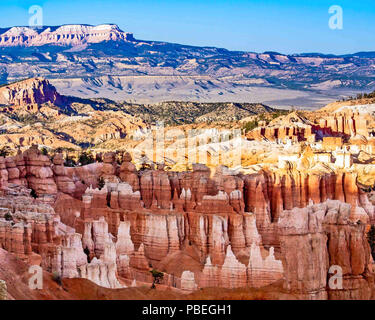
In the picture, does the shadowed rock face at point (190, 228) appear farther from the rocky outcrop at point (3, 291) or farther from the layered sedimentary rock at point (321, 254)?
the rocky outcrop at point (3, 291)

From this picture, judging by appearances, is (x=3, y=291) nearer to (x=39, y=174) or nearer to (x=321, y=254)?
(x=321, y=254)

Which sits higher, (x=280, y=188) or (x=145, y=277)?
(x=280, y=188)

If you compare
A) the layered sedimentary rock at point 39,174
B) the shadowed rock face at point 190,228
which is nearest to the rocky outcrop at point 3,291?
the shadowed rock face at point 190,228

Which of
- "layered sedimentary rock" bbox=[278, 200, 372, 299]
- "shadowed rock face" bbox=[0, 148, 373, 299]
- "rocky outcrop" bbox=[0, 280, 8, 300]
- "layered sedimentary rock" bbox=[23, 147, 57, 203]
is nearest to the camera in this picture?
"rocky outcrop" bbox=[0, 280, 8, 300]

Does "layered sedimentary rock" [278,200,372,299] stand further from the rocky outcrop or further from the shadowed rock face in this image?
the rocky outcrop

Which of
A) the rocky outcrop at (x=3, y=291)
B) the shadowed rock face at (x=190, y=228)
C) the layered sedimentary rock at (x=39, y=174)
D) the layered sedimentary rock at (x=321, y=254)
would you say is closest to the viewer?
the rocky outcrop at (x=3, y=291)

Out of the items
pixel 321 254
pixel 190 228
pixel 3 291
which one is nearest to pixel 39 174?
pixel 190 228

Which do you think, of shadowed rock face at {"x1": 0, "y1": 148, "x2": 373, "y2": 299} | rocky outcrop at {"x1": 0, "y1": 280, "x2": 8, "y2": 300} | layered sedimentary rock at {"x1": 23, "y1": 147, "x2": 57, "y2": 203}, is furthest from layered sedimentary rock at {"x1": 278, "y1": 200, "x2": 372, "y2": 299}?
layered sedimentary rock at {"x1": 23, "y1": 147, "x2": 57, "y2": 203}

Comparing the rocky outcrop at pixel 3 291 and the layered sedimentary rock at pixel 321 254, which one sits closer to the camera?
the rocky outcrop at pixel 3 291

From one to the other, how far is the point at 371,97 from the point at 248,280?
123142 mm

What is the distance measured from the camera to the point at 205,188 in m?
57.9
